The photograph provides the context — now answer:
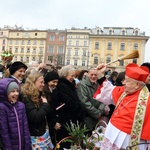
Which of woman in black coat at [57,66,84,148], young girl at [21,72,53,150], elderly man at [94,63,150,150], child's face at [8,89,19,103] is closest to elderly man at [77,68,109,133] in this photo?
woman in black coat at [57,66,84,148]

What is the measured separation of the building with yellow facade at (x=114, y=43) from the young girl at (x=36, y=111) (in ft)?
194

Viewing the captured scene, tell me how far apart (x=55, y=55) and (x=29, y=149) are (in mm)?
64905

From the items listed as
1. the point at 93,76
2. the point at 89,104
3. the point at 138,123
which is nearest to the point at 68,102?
the point at 89,104

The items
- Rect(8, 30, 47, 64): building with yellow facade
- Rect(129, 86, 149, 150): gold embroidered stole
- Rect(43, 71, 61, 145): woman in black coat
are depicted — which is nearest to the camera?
Rect(129, 86, 149, 150): gold embroidered stole

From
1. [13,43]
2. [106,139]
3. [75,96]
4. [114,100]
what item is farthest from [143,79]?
[13,43]

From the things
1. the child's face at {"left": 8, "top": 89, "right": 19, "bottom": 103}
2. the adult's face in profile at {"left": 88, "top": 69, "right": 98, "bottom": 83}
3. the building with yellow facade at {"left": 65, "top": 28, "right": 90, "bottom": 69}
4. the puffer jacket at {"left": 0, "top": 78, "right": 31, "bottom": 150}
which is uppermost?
the building with yellow facade at {"left": 65, "top": 28, "right": 90, "bottom": 69}

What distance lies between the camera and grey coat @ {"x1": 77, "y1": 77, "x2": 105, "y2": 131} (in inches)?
191

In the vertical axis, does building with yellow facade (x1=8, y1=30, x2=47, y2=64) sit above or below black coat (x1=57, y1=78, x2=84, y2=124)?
above

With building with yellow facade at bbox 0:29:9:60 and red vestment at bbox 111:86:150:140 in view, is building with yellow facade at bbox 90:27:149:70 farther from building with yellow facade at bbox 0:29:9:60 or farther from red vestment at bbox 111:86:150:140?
red vestment at bbox 111:86:150:140

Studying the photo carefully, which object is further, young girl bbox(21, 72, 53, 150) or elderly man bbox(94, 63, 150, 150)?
young girl bbox(21, 72, 53, 150)

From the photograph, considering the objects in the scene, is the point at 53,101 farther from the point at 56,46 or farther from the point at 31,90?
the point at 56,46

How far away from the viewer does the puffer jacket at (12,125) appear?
3.36m

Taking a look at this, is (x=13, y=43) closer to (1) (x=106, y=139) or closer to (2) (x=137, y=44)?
(2) (x=137, y=44)

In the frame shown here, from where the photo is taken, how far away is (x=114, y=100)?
11.7 ft
